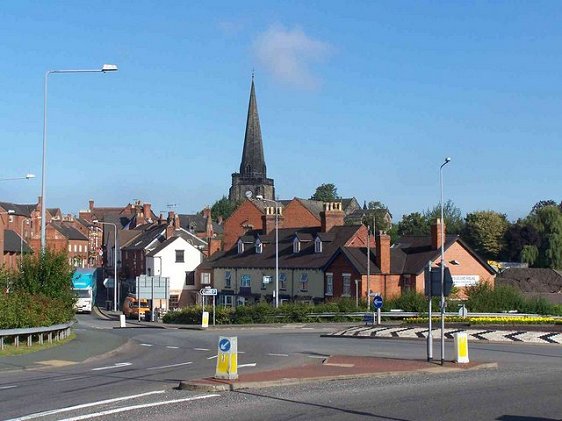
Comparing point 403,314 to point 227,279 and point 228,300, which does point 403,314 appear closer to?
point 228,300

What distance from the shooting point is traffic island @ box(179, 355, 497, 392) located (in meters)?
Answer: 17.7

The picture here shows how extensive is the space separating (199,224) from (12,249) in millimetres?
44982

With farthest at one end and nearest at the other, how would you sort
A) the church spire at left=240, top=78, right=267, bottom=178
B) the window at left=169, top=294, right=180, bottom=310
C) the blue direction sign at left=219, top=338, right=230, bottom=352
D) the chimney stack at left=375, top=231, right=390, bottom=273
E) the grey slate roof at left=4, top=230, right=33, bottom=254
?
the church spire at left=240, top=78, right=267, bottom=178, the grey slate roof at left=4, top=230, right=33, bottom=254, the window at left=169, top=294, right=180, bottom=310, the chimney stack at left=375, top=231, right=390, bottom=273, the blue direction sign at left=219, top=338, right=230, bottom=352

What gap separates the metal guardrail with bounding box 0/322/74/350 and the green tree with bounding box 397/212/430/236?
323 feet

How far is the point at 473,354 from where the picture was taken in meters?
28.3

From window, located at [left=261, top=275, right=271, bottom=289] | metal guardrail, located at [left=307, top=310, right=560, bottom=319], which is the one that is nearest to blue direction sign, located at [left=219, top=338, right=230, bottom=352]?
metal guardrail, located at [left=307, top=310, right=560, bottom=319]

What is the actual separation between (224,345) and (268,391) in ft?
4.63

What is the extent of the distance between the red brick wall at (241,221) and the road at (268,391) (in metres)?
69.2

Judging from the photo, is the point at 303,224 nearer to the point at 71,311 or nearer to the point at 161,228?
the point at 161,228

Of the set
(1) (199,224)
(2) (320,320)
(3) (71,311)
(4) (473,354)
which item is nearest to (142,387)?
(4) (473,354)

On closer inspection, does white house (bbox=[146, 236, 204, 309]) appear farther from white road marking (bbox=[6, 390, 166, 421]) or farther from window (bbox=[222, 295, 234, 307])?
white road marking (bbox=[6, 390, 166, 421])

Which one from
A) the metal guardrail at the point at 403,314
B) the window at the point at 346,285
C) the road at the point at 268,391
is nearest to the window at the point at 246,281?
the window at the point at 346,285

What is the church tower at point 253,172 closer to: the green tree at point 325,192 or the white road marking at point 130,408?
the green tree at point 325,192

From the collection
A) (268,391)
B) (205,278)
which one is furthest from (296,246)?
(268,391)
